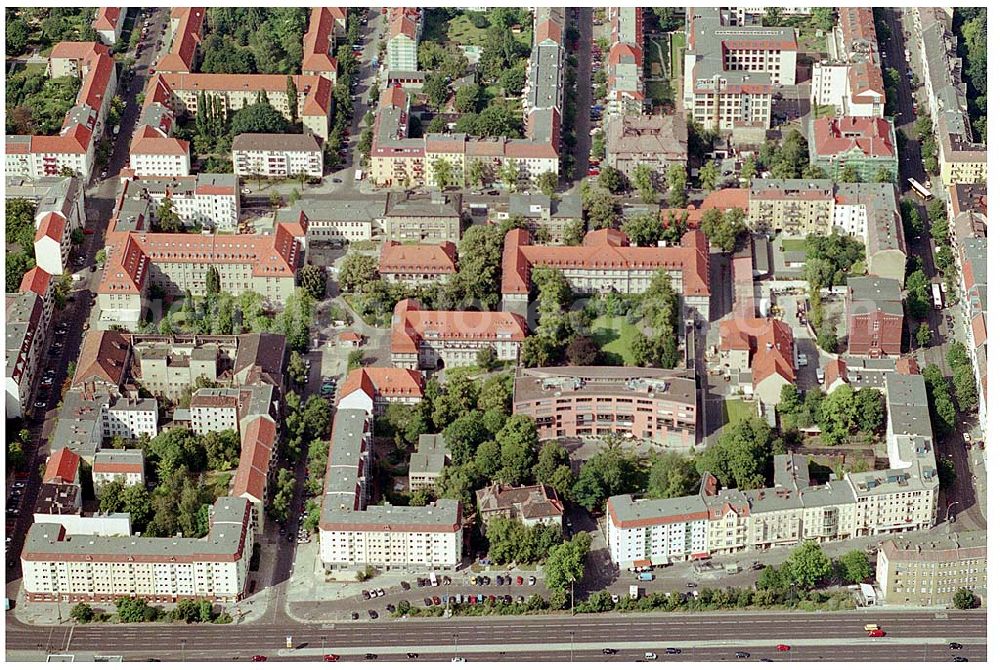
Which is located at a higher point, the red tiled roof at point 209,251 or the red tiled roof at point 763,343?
the red tiled roof at point 209,251

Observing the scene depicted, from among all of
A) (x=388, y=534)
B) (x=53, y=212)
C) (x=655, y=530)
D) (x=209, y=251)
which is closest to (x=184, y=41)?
(x=53, y=212)

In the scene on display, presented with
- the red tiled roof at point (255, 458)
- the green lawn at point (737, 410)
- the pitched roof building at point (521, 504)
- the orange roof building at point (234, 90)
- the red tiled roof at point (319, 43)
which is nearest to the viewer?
the pitched roof building at point (521, 504)

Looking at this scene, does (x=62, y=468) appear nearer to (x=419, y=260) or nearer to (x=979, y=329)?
(x=419, y=260)

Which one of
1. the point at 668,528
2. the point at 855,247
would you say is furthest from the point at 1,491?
the point at 855,247

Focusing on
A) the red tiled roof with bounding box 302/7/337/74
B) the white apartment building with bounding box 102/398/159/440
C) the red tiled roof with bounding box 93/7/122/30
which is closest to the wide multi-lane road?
the white apartment building with bounding box 102/398/159/440

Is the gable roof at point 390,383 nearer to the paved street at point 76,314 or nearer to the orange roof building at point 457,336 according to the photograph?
the orange roof building at point 457,336

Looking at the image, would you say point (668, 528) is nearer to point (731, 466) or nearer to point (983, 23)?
point (731, 466)

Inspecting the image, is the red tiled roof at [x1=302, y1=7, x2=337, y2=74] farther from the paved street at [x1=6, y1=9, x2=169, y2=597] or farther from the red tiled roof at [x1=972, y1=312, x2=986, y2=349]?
the red tiled roof at [x1=972, y1=312, x2=986, y2=349]

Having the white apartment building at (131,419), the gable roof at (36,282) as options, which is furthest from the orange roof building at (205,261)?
the white apartment building at (131,419)
